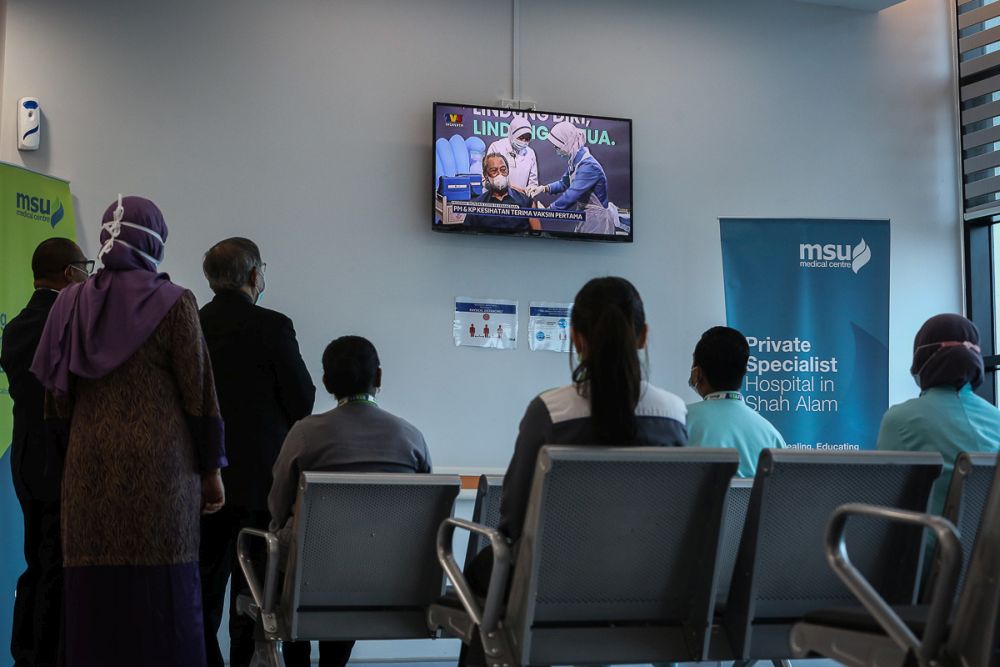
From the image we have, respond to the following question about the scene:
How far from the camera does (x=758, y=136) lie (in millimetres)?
5789

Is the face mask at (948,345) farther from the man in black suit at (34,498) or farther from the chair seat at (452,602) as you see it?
the man in black suit at (34,498)

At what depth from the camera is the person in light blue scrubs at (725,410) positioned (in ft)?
10.2

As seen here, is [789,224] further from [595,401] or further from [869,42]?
[595,401]

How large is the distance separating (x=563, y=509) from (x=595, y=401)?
9.1 inches

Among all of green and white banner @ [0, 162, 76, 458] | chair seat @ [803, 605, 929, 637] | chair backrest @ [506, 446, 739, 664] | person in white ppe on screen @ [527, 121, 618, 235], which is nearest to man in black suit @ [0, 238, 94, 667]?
green and white banner @ [0, 162, 76, 458]

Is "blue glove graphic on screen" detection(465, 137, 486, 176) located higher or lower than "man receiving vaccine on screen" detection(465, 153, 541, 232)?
higher

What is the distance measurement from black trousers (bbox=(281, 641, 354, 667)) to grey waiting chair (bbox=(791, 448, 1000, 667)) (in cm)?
185

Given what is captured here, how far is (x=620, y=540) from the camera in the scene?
2.18 m

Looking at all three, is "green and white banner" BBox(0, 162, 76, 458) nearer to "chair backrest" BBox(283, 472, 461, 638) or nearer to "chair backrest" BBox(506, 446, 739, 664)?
"chair backrest" BBox(283, 472, 461, 638)

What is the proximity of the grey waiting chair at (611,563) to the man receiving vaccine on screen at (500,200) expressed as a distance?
307cm

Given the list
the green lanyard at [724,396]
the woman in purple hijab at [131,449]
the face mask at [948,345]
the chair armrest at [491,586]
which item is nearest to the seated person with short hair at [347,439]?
the woman in purple hijab at [131,449]

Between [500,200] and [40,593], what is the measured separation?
2811 millimetres

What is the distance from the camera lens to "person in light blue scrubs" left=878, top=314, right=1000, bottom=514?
2.78 meters

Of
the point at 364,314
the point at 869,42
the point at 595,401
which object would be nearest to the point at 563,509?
the point at 595,401
